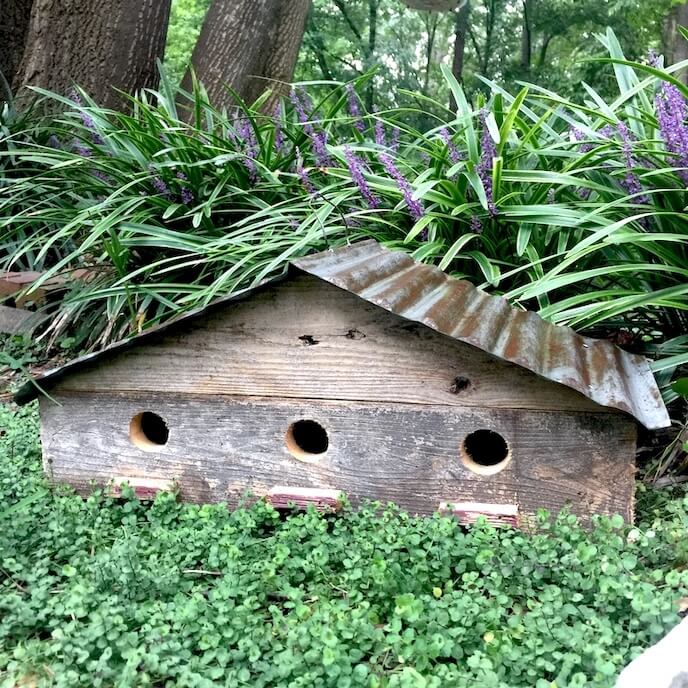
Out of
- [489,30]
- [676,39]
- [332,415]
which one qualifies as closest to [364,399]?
[332,415]

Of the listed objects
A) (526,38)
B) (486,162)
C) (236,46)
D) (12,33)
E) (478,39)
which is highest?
(478,39)

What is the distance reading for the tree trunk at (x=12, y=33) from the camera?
5.88 meters

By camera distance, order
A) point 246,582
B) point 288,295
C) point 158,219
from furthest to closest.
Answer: point 158,219
point 288,295
point 246,582

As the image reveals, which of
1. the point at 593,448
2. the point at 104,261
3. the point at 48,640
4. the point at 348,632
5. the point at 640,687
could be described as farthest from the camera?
the point at 104,261

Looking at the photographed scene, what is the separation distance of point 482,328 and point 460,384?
183 millimetres

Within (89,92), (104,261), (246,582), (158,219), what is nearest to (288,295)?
(246,582)

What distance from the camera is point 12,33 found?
593 cm

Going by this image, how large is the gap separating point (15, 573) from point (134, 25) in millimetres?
4636

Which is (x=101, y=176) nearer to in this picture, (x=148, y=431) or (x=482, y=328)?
(x=148, y=431)

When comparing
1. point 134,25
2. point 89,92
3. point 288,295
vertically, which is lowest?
point 288,295

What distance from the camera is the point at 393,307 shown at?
2031mm

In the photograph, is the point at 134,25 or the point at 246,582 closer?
the point at 246,582

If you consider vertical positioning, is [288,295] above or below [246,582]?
above

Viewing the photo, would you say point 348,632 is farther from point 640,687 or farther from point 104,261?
point 104,261
